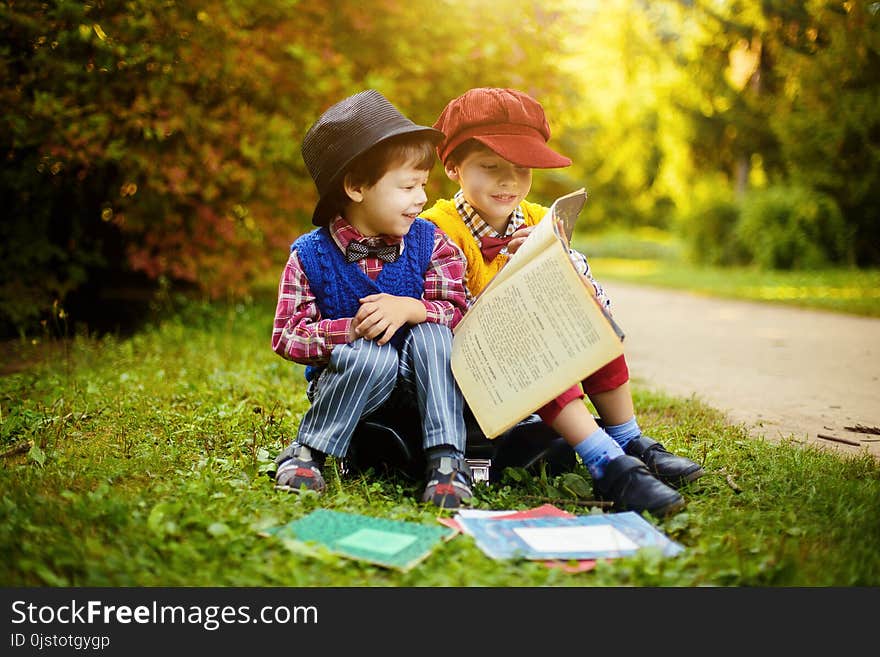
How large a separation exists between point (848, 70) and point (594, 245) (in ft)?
51.7

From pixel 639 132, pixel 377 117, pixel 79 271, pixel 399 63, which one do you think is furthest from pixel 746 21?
Answer: pixel 377 117

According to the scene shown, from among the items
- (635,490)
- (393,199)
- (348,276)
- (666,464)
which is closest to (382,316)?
(348,276)

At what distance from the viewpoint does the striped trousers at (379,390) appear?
2410mm

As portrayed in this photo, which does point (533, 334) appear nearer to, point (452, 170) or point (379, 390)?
point (379, 390)

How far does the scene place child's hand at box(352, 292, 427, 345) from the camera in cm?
240

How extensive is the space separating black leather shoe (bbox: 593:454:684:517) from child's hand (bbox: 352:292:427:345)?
2.36 ft

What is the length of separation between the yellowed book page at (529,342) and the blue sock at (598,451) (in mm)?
247

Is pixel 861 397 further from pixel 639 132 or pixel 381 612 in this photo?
pixel 639 132

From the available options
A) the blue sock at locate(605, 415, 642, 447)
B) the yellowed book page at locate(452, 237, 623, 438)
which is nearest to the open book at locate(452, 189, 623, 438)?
the yellowed book page at locate(452, 237, 623, 438)

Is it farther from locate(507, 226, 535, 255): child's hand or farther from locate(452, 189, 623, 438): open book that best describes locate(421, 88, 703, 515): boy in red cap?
locate(452, 189, 623, 438): open book

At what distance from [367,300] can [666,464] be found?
103 centimetres

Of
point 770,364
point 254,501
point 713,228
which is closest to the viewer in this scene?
point 254,501

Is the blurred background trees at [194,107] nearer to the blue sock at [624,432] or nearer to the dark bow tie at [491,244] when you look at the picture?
the dark bow tie at [491,244]

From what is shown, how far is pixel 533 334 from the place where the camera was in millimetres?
2303
